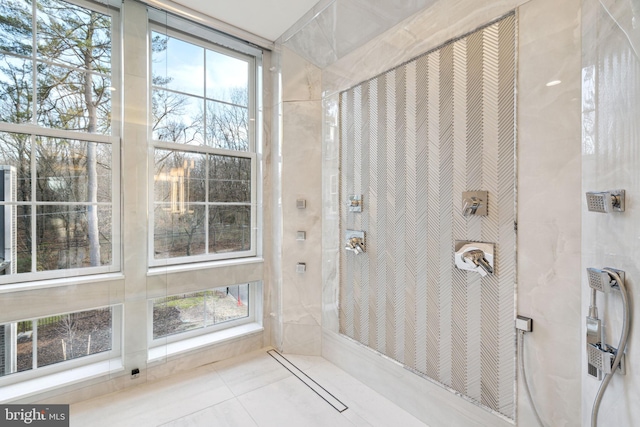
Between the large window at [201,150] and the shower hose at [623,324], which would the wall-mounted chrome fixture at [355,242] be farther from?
the shower hose at [623,324]

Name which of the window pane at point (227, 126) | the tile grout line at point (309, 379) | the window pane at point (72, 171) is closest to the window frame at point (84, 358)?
the window pane at point (72, 171)

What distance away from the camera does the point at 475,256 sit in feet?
5.22

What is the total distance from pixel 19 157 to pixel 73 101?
1.57ft

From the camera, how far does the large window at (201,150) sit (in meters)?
2.27

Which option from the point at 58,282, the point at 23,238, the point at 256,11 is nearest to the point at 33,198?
the point at 23,238

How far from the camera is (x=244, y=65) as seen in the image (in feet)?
8.91

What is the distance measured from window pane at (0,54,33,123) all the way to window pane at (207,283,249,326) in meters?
1.76

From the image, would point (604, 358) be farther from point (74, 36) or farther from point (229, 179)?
point (74, 36)

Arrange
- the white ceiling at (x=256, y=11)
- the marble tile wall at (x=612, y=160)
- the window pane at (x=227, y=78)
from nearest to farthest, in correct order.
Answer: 1. the marble tile wall at (x=612, y=160)
2. the white ceiling at (x=256, y=11)
3. the window pane at (x=227, y=78)

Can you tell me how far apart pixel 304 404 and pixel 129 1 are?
123 inches

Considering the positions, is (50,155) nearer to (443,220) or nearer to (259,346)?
(259,346)

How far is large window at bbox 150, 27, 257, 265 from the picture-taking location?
2266 millimetres

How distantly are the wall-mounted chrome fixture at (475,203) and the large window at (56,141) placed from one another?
7.59ft

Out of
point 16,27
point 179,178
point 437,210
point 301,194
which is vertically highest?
point 16,27
